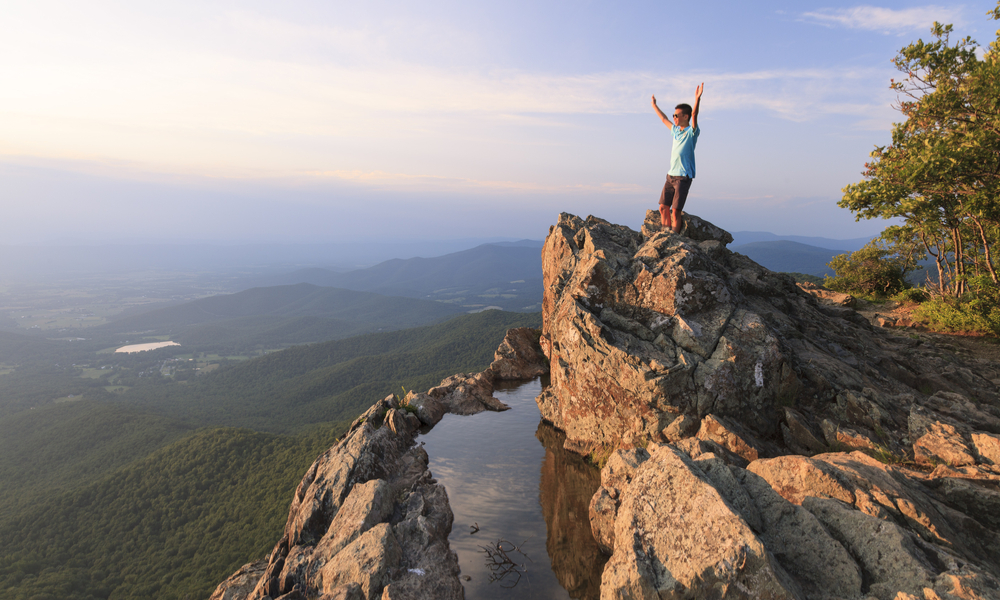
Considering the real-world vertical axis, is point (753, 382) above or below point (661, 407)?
above

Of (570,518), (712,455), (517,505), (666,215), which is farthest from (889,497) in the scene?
(666,215)

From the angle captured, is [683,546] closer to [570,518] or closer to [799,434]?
[570,518]

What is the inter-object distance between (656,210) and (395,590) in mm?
18861

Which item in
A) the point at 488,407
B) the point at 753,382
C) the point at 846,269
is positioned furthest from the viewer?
the point at 846,269

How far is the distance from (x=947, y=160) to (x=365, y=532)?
25.8 meters

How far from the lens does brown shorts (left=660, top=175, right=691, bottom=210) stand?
13.6m

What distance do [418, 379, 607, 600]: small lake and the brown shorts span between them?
901cm

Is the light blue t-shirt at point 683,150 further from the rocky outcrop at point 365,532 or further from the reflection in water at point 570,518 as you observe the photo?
the rocky outcrop at point 365,532

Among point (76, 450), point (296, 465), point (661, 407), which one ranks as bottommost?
point (76, 450)

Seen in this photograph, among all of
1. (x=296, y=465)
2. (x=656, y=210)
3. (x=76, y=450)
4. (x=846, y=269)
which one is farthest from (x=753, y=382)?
(x=76, y=450)

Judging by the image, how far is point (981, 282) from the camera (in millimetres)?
20375

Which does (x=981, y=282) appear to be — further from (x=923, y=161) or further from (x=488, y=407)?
(x=488, y=407)

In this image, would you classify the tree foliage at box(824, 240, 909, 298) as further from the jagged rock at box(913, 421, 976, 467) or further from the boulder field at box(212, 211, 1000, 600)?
the jagged rock at box(913, 421, 976, 467)

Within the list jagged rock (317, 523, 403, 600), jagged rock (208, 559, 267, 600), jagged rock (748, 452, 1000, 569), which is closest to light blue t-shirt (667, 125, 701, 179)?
jagged rock (748, 452, 1000, 569)
